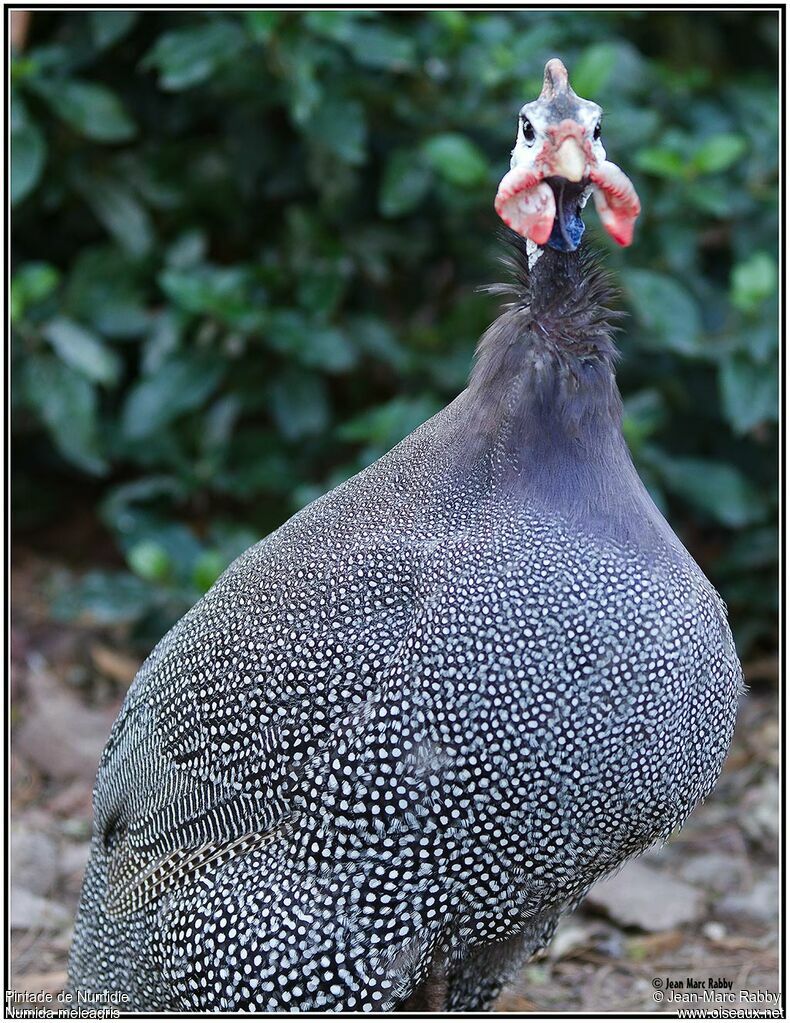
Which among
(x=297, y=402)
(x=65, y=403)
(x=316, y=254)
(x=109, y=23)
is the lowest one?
(x=65, y=403)

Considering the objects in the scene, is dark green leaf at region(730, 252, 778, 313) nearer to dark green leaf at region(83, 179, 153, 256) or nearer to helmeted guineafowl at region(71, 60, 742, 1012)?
helmeted guineafowl at region(71, 60, 742, 1012)

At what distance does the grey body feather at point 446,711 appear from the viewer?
2176 mm

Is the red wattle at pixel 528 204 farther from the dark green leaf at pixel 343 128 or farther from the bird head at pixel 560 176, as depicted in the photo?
the dark green leaf at pixel 343 128

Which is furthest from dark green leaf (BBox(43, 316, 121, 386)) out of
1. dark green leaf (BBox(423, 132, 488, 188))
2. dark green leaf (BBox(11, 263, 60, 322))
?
dark green leaf (BBox(423, 132, 488, 188))

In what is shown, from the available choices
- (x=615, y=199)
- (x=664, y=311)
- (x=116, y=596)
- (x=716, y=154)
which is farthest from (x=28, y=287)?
(x=615, y=199)

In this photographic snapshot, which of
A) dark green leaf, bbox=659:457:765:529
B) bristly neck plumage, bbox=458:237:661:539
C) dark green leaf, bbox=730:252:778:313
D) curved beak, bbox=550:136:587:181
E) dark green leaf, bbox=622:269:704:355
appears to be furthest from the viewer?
dark green leaf, bbox=659:457:765:529

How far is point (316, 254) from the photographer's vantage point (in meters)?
4.41

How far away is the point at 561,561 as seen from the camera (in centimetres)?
223

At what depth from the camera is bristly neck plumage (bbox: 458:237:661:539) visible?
231cm

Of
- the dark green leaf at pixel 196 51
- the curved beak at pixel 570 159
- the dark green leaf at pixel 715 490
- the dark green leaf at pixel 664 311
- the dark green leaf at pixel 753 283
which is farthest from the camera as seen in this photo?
the dark green leaf at pixel 715 490

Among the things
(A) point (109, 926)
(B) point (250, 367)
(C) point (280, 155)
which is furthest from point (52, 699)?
(C) point (280, 155)

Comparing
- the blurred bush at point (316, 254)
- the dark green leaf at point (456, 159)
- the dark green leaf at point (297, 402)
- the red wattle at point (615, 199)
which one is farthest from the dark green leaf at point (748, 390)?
the red wattle at point (615, 199)

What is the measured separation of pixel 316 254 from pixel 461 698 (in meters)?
2.62

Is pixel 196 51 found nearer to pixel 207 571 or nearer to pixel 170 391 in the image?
pixel 170 391
